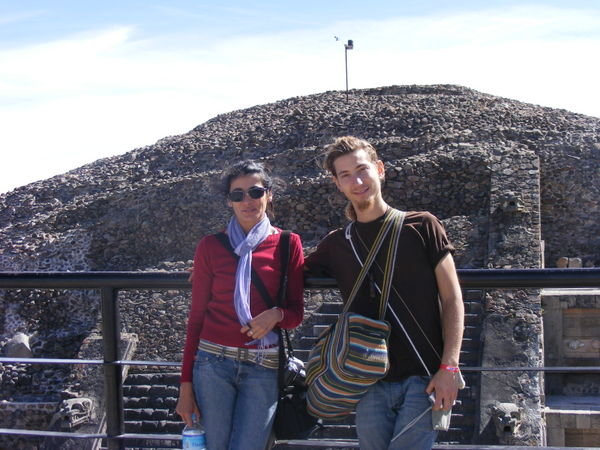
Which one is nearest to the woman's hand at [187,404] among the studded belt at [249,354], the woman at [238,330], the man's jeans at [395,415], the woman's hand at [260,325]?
the woman at [238,330]

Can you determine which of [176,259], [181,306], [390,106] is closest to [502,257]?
[181,306]

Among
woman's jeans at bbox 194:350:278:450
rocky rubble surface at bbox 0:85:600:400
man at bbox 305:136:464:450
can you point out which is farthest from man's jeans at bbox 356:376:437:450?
rocky rubble surface at bbox 0:85:600:400

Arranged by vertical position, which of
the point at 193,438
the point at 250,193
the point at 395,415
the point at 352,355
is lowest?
the point at 193,438

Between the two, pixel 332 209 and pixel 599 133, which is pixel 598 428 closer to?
pixel 332 209

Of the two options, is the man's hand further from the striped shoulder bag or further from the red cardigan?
the red cardigan

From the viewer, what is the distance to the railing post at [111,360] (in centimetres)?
345

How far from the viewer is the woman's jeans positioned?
308 centimetres

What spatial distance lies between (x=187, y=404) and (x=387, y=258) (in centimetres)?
100

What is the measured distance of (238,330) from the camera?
320cm

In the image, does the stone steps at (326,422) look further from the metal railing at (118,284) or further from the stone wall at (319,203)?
the metal railing at (118,284)

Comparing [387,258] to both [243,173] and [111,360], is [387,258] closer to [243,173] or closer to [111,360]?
[243,173]

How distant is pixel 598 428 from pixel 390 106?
1501 centimetres

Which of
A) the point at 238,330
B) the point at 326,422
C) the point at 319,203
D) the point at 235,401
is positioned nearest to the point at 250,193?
the point at 238,330

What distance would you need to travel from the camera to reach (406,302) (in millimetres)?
2951
